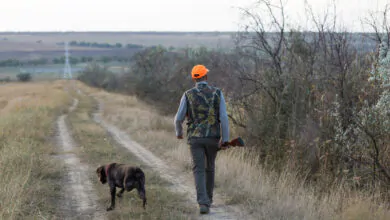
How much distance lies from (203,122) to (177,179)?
121 inches

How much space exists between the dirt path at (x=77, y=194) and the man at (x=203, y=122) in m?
1.53

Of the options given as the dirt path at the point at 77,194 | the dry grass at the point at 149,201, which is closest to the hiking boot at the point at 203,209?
the dry grass at the point at 149,201

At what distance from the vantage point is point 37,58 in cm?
11606

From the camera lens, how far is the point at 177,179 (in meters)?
9.47

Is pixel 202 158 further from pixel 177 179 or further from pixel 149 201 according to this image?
pixel 177 179

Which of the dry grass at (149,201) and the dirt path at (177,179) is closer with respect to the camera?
the dry grass at (149,201)

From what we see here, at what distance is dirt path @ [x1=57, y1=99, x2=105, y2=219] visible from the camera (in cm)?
705

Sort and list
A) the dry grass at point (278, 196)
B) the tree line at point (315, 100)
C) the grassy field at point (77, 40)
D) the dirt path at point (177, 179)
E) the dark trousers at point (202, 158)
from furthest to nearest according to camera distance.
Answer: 1. the grassy field at point (77, 40)
2. the tree line at point (315, 100)
3. the dirt path at point (177, 179)
4. the dark trousers at point (202, 158)
5. the dry grass at point (278, 196)

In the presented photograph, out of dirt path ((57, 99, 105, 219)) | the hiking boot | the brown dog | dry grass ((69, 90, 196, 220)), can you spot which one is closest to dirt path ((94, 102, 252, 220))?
the hiking boot

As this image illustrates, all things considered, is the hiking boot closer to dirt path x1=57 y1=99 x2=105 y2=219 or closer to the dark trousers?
the dark trousers

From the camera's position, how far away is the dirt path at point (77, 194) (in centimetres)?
705

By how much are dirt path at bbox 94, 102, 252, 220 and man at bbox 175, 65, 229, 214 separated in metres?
0.31

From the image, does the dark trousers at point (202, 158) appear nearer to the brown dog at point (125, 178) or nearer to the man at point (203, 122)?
the man at point (203, 122)

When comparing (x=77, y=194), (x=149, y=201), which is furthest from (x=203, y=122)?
(x=77, y=194)
